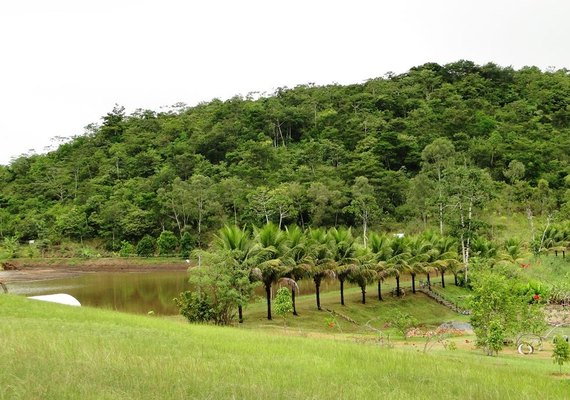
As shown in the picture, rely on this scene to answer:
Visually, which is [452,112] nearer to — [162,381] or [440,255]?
[440,255]

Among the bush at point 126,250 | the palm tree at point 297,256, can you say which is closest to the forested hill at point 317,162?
the bush at point 126,250

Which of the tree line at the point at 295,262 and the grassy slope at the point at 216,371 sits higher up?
the grassy slope at the point at 216,371

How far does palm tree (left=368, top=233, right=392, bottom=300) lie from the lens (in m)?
31.9

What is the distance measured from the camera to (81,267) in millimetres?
59750

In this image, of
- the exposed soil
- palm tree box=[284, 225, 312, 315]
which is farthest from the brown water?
palm tree box=[284, 225, 312, 315]

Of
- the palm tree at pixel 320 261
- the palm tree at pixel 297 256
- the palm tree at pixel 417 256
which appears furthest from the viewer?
the palm tree at pixel 417 256

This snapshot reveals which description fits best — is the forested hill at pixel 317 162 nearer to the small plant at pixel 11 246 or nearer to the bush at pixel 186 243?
the bush at pixel 186 243

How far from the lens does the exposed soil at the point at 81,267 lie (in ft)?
178

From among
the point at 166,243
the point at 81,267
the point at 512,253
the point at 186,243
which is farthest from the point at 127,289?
the point at 512,253

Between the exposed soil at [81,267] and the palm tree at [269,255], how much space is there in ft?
104

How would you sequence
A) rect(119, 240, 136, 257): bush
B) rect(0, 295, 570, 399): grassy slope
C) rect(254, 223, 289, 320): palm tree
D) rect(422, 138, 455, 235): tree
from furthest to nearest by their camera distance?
1. rect(119, 240, 136, 257): bush
2. rect(422, 138, 455, 235): tree
3. rect(254, 223, 289, 320): palm tree
4. rect(0, 295, 570, 399): grassy slope

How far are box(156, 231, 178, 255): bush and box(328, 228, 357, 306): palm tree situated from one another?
35146 millimetres

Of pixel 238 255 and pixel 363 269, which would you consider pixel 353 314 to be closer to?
pixel 363 269

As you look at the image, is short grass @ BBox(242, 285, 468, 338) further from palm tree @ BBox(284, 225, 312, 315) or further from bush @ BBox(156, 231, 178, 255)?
bush @ BBox(156, 231, 178, 255)
